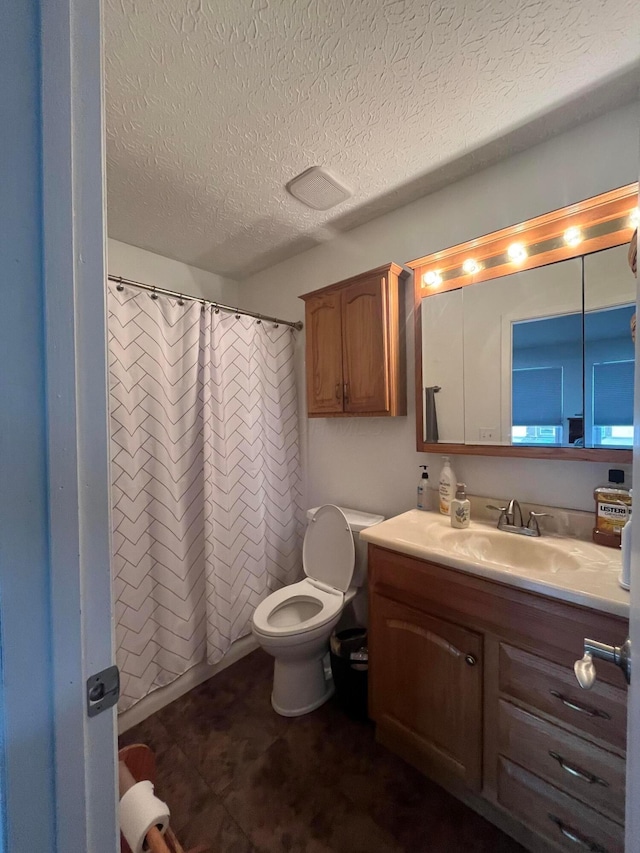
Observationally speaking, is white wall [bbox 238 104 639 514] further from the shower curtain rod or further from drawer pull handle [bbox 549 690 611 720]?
drawer pull handle [bbox 549 690 611 720]

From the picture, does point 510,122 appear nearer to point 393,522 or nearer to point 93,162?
point 93,162

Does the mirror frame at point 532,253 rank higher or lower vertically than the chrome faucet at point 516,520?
higher

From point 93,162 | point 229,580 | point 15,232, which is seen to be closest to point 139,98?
point 93,162

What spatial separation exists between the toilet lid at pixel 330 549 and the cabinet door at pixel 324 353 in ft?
1.89

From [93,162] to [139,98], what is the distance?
39.6 inches

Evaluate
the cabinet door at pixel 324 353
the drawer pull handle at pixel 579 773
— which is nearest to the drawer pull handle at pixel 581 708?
the drawer pull handle at pixel 579 773

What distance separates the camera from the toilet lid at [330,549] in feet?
5.74

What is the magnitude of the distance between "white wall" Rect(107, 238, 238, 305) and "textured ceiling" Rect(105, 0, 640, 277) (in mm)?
382

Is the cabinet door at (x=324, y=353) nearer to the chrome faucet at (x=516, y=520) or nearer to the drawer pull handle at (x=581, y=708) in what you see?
the chrome faucet at (x=516, y=520)

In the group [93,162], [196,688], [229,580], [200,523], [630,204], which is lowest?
[196,688]

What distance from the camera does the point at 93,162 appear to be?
0.45 m

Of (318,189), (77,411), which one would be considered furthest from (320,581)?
(318,189)

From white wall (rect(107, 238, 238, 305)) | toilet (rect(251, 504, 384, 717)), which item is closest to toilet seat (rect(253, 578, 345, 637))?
toilet (rect(251, 504, 384, 717))

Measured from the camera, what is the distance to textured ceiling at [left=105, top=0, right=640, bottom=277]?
902 millimetres
